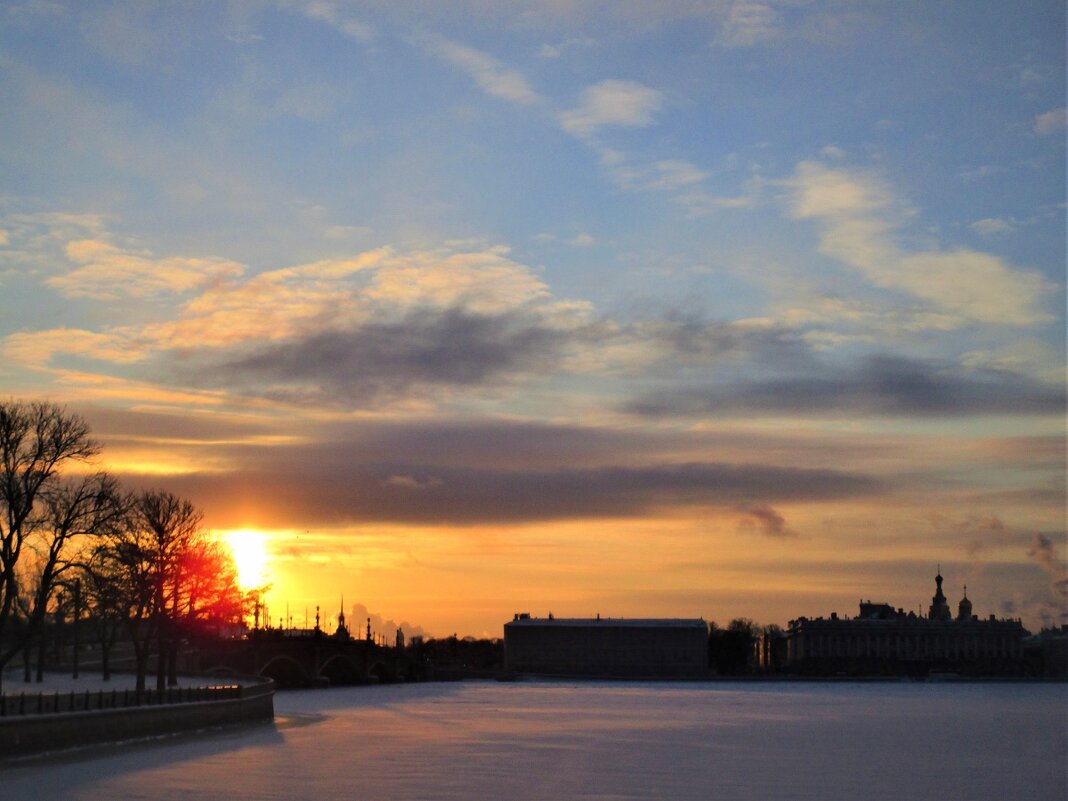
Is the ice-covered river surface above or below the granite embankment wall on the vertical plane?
below

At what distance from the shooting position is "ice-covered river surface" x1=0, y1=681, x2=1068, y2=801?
45938 millimetres

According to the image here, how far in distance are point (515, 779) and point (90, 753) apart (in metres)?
15.0

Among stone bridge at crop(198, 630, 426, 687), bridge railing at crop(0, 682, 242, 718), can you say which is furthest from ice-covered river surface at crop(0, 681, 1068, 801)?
stone bridge at crop(198, 630, 426, 687)

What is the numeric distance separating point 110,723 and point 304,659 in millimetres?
93870

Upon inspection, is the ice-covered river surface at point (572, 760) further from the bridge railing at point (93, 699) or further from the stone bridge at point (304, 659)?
the stone bridge at point (304, 659)

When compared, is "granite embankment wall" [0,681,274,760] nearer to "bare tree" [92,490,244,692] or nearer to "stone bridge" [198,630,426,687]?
"bare tree" [92,490,244,692]

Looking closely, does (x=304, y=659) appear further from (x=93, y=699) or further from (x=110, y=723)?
(x=110, y=723)

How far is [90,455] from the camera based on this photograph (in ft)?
185

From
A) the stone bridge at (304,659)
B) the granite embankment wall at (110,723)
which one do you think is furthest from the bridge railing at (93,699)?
the stone bridge at (304,659)

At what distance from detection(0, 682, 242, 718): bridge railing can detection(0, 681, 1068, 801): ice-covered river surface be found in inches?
69.7

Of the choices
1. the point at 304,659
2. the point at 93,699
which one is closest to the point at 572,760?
the point at 93,699

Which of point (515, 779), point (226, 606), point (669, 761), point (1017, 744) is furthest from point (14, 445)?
point (1017, 744)

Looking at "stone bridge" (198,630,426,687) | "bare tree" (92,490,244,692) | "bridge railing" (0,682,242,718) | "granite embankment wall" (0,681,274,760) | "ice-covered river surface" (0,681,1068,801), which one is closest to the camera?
"granite embankment wall" (0,681,274,760)

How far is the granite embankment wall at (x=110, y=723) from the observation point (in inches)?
1745
